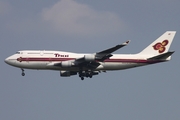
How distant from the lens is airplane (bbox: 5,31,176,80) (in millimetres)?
64250

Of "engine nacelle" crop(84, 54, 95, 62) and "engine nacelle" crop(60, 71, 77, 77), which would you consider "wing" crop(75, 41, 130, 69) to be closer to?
"engine nacelle" crop(84, 54, 95, 62)

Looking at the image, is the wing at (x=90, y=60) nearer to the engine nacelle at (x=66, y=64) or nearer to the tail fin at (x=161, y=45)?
the engine nacelle at (x=66, y=64)

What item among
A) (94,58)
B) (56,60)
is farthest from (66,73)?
(94,58)

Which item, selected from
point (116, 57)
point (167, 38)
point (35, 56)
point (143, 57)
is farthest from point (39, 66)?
point (167, 38)

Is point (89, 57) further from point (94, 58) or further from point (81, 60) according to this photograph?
point (81, 60)

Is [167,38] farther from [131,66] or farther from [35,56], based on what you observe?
[35,56]

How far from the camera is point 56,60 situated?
65938 millimetres

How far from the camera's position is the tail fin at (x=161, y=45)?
69938 millimetres

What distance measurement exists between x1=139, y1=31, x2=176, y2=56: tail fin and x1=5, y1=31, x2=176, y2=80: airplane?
1054 millimetres

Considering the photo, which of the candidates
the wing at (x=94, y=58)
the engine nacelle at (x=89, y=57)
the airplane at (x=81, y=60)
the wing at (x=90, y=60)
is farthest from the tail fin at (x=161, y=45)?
the engine nacelle at (x=89, y=57)

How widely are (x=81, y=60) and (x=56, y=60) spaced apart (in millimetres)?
4254

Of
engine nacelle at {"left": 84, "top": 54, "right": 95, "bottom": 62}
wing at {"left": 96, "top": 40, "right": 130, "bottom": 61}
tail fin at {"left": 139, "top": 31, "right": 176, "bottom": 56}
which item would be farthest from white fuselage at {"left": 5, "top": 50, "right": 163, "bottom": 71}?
engine nacelle at {"left": 84, "top": 54, "right": 95, "bottom": 62}

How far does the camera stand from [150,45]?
70500 millimetres

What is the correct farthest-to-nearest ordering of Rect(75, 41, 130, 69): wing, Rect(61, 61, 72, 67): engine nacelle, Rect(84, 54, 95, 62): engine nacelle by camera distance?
Rect(61, 61, 72, 67): engine nacelle, Rect(84, 54, 95, 62): engine nacelle, Rect(75, 41, 130, 69): wing
